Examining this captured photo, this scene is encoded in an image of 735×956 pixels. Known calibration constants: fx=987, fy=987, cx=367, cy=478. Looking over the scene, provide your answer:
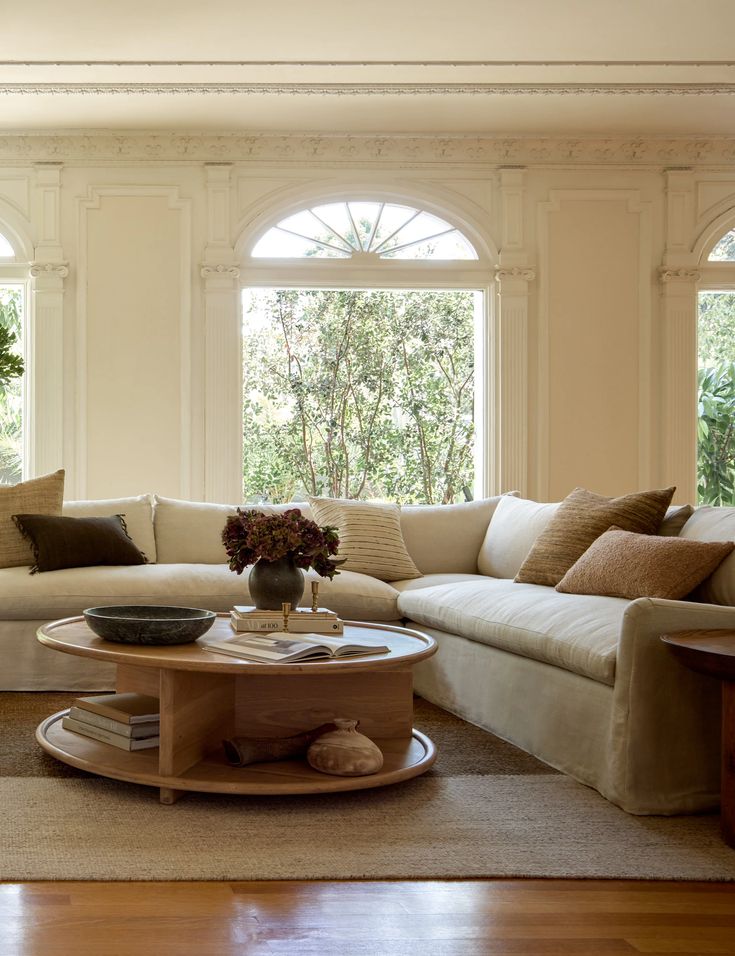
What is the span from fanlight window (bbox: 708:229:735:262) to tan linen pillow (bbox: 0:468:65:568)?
173 inches

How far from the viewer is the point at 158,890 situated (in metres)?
1.96

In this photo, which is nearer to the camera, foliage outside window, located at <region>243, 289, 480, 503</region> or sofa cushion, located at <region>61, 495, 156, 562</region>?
sofa cushion, located at <region>61, 495, 156, 562</region>

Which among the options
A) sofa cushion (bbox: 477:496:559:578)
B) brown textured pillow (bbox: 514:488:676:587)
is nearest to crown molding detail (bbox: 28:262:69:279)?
sofa cushion (bbox: 477:496:559:578)

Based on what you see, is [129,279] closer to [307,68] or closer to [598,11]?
[307,68]

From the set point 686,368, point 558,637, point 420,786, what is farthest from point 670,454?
point 420,786

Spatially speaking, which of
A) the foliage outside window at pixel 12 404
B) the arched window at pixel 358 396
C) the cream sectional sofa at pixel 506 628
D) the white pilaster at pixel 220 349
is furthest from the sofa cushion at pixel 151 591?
the arched window at pixel 358 396

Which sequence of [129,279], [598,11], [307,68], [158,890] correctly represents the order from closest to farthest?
Result: [158,890]
[598,11]
[307,68]
[129,279]

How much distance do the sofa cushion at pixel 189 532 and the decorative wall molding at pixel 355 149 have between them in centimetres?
251

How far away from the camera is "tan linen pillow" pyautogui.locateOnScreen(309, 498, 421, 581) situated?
4.66 m

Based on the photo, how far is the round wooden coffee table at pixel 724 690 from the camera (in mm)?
2268

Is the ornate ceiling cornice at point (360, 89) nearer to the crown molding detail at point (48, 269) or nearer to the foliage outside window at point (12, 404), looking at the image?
the crown molding detail at point (48, 269)

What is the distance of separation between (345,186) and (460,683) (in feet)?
12.3

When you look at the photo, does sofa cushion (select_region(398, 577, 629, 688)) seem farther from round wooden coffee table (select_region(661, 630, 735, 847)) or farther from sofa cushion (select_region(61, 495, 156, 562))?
sofa cushion (select_region(61, 495, 156, 562))

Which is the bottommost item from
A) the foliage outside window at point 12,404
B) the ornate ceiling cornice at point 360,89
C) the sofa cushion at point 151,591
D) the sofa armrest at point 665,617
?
the sofa cushion at point 151,591
